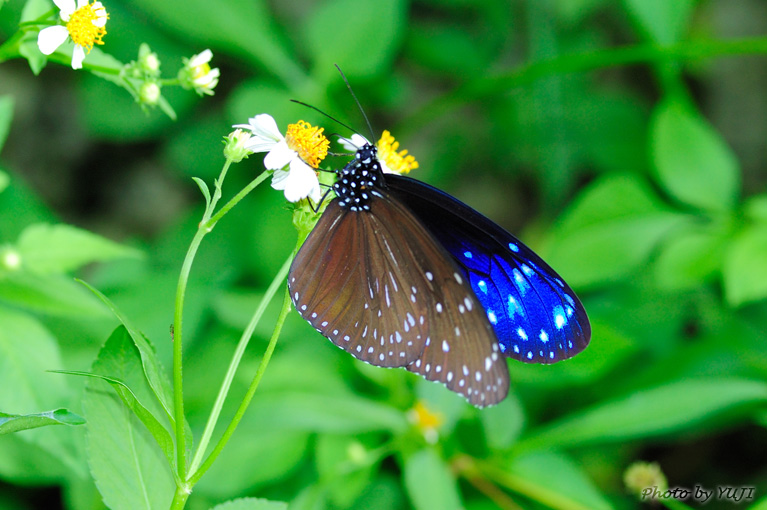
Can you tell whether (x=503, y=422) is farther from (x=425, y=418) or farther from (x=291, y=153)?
(x=291, y=153)

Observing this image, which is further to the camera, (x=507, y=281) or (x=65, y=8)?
(x=507, y=281)

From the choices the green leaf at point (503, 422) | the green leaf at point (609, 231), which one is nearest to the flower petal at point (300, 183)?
the green leaf at point (503, 422)

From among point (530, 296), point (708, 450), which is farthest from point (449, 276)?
point (708, 450)

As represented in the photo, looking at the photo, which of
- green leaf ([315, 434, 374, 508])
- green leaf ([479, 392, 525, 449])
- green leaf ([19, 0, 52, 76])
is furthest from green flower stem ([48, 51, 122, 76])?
green leaf ([479, 392, 525, 449])

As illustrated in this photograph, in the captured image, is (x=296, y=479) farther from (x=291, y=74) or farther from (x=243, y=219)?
(x=291, y=74)

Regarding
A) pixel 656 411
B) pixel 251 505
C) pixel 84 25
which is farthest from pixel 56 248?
pixel 656 411

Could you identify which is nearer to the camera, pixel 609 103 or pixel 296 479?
pixel 296 479
